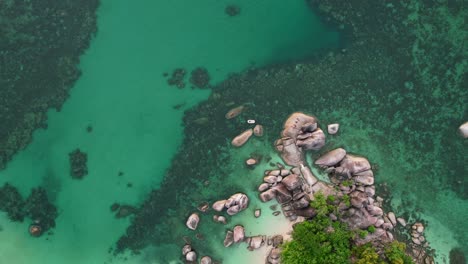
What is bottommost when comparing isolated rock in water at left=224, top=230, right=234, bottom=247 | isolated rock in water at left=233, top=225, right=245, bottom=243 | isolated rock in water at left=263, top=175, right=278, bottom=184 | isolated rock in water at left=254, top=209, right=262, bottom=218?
isolated rock in water at left=224, top=230, right=234, bottom=247

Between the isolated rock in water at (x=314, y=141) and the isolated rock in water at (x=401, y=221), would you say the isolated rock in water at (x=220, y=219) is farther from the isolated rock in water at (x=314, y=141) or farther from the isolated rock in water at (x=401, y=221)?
the isolated rock in water at (x=401, y=221)

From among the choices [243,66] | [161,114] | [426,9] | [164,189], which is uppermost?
[426,9]

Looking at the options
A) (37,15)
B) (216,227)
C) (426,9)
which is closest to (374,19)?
(426,9)

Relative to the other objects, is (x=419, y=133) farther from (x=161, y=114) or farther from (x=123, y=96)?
(x=123, y=96)

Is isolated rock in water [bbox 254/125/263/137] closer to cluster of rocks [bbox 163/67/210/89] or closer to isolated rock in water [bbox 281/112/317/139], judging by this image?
isolated rock in water [bbox 281/112/317/139]

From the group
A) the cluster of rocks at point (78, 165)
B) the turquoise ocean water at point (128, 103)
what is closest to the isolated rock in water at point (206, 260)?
the turquoise ocean water at point (128, 103)

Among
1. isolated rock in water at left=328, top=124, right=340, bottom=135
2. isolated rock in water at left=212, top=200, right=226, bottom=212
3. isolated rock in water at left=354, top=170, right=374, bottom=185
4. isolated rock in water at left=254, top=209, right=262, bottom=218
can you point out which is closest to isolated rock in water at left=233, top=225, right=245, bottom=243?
isolated rock in water at left=254, top=209, right=262, bottom=218

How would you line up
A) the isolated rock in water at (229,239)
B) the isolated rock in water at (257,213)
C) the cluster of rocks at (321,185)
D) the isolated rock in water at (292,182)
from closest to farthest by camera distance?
the cluster of rocks at (321,185)
the isolated rock in water at (292,182)
the isolated rock in water at (229,239)
the isolated rock in water at (257,213)
